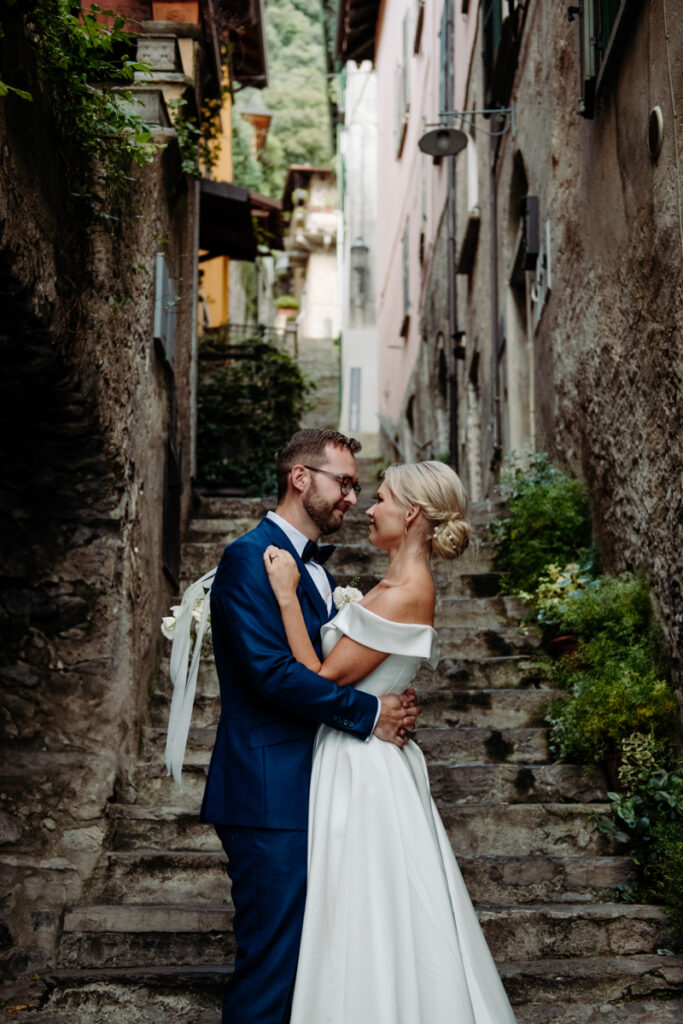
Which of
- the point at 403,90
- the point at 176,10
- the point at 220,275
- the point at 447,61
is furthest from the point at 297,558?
the point at 220,275

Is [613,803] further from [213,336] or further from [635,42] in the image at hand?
[213,336]

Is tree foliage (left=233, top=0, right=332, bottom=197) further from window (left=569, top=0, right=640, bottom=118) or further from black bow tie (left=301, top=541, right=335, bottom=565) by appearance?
black bow tie (left=301, top=541, right=335, bottom=565)

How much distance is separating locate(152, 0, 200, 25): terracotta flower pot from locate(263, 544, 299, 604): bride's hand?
21.5ft

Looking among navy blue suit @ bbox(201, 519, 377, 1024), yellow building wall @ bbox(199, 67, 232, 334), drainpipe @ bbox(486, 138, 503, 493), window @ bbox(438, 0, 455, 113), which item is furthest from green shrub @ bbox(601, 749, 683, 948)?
yellow building wall @ bbox(199, 67, 232, 334)

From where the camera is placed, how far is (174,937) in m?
3.86

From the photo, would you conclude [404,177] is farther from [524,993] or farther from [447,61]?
[524,993]

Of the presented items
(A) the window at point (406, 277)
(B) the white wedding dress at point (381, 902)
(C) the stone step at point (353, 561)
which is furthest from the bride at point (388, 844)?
(A) the window at point (406, 277)

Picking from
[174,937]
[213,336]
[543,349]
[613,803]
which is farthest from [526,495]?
[213,336]

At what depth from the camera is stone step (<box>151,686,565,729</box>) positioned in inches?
197

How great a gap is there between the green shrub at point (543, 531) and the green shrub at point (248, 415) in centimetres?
468

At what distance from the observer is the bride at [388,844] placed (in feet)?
7.91

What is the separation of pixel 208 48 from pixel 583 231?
4.34 meters

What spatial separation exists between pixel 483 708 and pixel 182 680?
7.82 ft

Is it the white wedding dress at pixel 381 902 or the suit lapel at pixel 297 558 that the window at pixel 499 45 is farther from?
the white wedding dress at pixel 381 902
